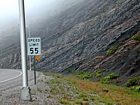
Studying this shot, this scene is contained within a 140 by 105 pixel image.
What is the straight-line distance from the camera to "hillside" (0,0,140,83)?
3428cm

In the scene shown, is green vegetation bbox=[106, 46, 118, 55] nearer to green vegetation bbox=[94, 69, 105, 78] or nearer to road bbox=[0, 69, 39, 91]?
green vegetation bbox=[94, 69, 105, 78]

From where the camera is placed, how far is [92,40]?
152 ft

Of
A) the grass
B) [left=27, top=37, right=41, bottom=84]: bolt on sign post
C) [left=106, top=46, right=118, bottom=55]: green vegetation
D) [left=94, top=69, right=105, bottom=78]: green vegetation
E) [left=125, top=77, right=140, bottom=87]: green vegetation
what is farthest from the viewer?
[left=106, top=46, right=118, bottom=55]: green vegetation

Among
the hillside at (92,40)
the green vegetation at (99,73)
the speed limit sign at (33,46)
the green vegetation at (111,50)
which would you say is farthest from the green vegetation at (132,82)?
the green vegetation at (111,50)

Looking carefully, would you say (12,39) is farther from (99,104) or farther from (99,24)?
(99,104)

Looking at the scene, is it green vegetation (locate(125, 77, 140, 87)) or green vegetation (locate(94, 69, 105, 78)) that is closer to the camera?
green vegetation (locate(125, 77, 140, 87))

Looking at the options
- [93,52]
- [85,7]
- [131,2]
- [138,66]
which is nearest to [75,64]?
[93,52]

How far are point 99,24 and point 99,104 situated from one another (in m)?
37.1

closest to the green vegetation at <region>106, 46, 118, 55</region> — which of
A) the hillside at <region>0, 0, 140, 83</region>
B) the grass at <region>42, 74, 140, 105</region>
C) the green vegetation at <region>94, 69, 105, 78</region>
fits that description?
the hillside at <region>0, 0, 140, 83</region>

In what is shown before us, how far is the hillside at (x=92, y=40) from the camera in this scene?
34278mm

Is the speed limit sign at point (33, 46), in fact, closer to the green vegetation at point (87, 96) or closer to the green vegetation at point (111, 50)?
the green vegetation at point (87, 96)

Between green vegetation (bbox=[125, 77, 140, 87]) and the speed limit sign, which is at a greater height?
the speed limit sign

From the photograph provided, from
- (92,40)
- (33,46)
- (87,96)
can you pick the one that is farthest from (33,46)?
(92,40)

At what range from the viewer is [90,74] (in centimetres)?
3575
